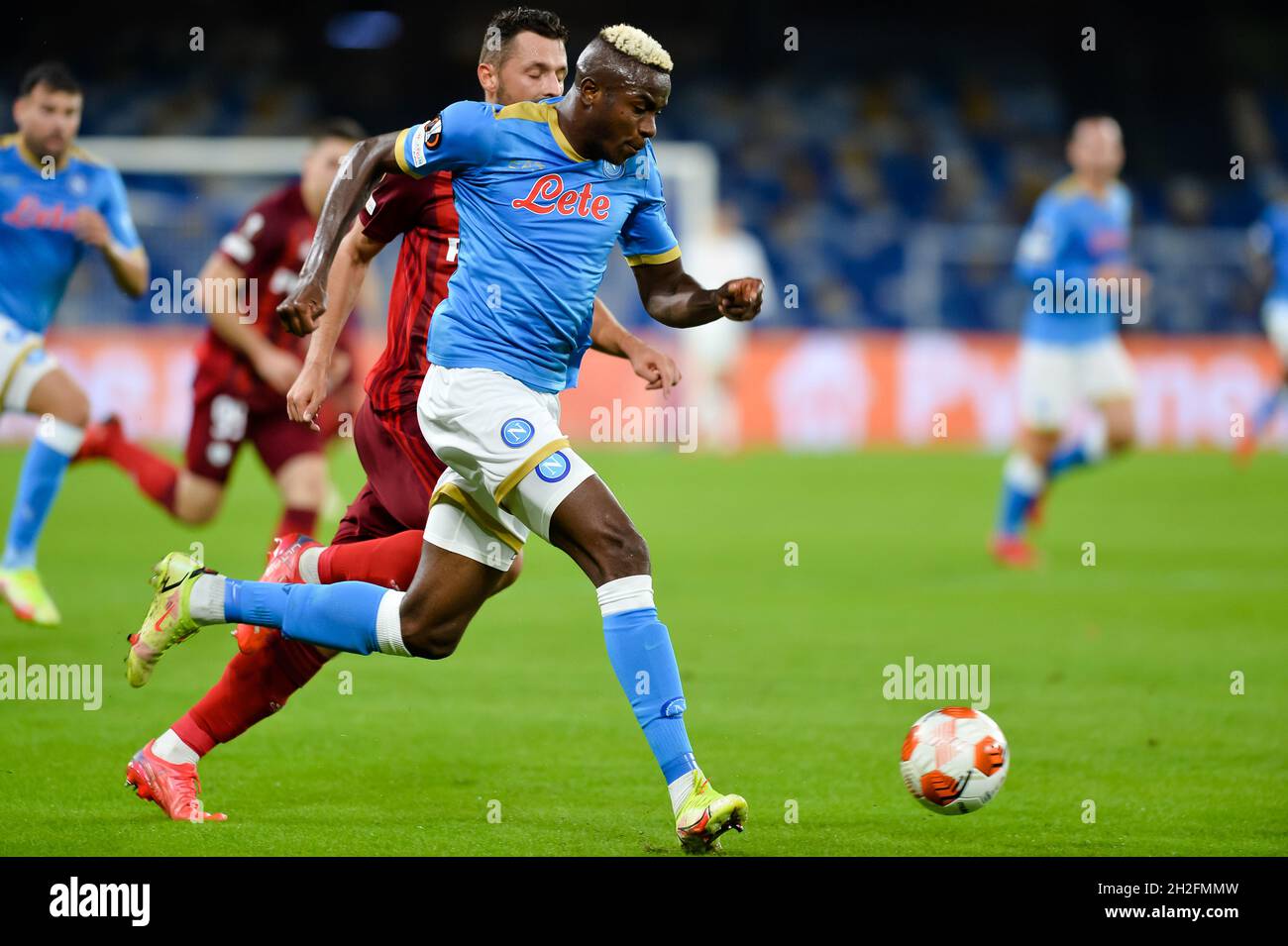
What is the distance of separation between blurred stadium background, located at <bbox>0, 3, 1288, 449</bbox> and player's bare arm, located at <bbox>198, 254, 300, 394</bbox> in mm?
11239

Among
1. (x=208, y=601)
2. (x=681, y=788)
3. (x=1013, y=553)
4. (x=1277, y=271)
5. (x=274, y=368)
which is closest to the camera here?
(x=681, y=788)

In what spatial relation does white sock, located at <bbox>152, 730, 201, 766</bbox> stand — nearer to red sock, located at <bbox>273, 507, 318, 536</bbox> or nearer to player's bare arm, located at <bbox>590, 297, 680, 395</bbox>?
player's bare arm, located at <bbox>590, 297, 680, 395</bbox>

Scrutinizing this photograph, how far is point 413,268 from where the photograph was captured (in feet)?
17.6

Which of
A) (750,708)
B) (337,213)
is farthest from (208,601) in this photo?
(750,708)

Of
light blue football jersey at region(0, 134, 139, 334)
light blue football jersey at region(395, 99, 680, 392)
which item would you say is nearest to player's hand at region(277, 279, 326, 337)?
light blue football jersey at region(395, 99, 680, 392)

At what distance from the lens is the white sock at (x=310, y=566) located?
5277mm

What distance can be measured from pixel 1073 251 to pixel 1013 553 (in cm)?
213

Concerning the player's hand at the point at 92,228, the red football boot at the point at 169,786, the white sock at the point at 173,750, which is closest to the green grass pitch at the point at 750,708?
the red football boot at the point at 169,786

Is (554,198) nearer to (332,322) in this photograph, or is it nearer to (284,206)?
(332,322)

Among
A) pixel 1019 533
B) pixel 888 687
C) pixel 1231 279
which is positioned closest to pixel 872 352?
pixel 1231 279

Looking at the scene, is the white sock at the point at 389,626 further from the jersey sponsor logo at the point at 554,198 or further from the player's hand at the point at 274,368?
the player's hand at the point at 274,368

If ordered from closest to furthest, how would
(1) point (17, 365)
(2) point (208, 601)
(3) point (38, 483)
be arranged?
(2) point (208, 601) < (1) point (17, 365) < (3) point (38, 483)

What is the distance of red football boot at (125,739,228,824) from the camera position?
4.95 metres

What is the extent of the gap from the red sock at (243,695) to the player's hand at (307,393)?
0.73 metres
